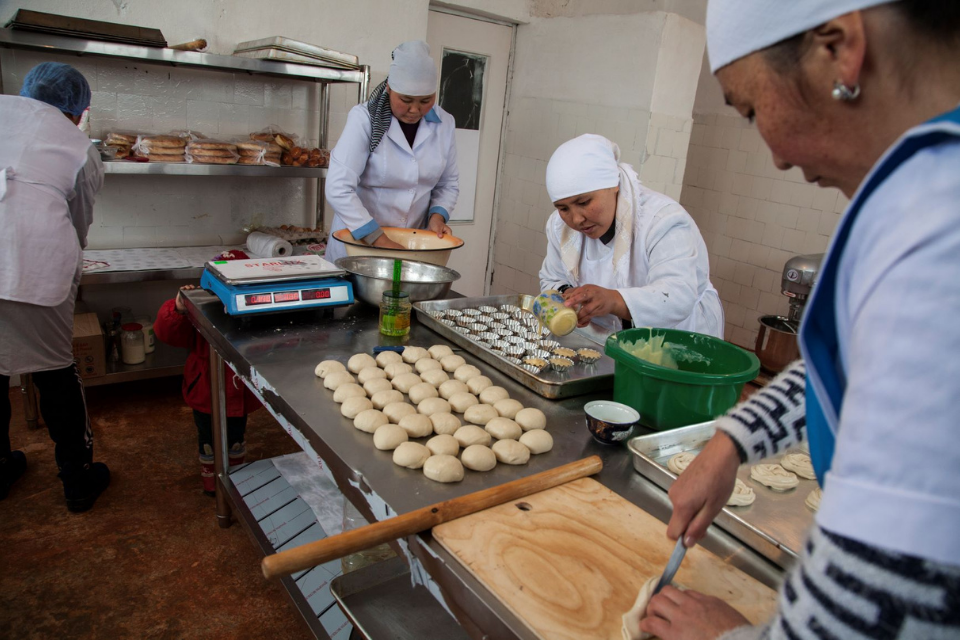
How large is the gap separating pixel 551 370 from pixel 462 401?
1.07 ft

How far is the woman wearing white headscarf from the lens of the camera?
1.54 ft

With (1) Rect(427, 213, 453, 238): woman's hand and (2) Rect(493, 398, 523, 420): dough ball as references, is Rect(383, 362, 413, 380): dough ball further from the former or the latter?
(1) Rect(427, 213, 453, 238): woman's hand

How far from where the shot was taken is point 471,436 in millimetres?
1448

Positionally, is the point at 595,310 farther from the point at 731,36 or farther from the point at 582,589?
the point at 731,36

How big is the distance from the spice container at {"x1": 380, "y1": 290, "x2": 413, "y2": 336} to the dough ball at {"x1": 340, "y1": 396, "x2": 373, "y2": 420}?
53cm

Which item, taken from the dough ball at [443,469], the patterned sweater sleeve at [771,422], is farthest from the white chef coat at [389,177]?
the patterned sweater sleeve at [771,422]

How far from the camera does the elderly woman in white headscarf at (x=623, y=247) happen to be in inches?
80.2

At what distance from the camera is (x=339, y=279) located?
229 centimetres

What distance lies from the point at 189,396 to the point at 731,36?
2.50 metres

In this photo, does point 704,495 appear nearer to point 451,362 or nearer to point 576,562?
point 576,562

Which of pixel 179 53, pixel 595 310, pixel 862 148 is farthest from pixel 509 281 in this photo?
pixel 862 148

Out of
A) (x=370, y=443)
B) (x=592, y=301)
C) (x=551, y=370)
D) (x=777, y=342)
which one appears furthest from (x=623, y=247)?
(x=777, y=342)

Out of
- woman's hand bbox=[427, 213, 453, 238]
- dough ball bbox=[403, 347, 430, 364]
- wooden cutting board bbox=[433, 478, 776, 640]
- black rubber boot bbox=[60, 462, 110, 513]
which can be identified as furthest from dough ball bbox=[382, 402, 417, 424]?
black rubber boot bbox=[60, 462, 110, 513]

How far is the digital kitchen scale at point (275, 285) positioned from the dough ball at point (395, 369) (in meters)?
0.50
